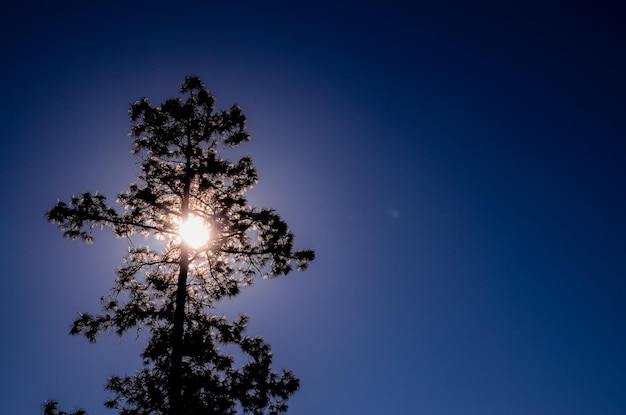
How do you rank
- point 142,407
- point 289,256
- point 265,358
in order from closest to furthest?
point 142,407 < point 265,358 < point 289,256

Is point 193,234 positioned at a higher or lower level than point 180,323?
higher

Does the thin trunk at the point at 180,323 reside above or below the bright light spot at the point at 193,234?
below

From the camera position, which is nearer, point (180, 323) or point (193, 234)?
point (180, 323)

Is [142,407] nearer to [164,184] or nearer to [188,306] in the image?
[188,306]

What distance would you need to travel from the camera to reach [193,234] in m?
12.6

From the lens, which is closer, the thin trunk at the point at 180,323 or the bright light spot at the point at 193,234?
the thin trunk at the point at 180,323

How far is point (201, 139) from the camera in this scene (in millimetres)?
13602

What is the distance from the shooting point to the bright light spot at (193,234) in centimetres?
1249

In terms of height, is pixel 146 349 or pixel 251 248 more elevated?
pixel 251 248

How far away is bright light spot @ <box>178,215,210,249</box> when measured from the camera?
12.5 meters

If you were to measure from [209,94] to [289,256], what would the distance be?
652cm

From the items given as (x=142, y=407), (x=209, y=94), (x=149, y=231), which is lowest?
(x=142, y=407)

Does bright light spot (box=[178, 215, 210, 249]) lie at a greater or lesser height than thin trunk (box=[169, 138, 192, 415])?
greater

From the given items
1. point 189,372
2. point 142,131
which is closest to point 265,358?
point 189,372
